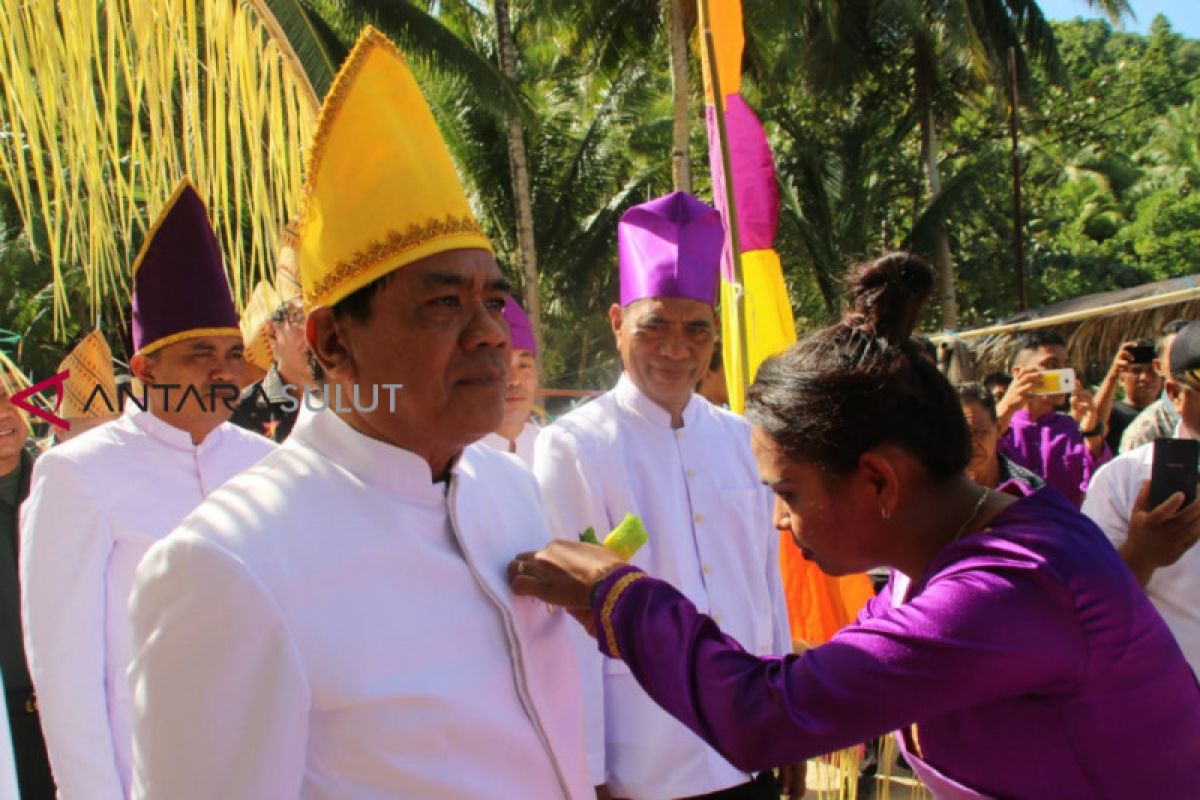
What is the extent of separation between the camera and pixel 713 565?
2.91 meters

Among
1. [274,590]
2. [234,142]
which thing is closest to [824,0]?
[234,142]

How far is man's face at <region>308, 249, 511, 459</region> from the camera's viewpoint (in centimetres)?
162

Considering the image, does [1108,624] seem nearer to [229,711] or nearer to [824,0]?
[229,711]

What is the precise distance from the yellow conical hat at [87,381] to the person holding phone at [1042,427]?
3900 millimetres

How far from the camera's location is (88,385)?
4500 millimetres

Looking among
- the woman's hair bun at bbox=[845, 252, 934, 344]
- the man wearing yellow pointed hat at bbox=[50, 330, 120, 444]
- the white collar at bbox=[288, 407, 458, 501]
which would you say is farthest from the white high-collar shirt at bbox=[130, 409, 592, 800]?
the man wearing yellow pointed hat at bbox=[50, 330, 120, 444]

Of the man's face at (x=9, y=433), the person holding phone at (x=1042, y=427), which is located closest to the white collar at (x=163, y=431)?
the man's face at (x=9, y=433)

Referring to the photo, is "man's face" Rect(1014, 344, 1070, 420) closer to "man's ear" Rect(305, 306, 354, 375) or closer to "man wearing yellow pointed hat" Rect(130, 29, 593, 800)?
"man wearing yellow pointed hat" Rect(130, 29, 593, 800)

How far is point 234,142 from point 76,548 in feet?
3.55

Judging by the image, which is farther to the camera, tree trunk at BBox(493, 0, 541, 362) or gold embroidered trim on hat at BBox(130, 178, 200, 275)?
tree trunk at BBox(493, 0, 541, 362)

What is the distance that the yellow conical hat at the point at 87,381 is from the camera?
4309mm

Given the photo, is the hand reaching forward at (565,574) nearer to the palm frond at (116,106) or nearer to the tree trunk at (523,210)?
the palm frond at (116,106)

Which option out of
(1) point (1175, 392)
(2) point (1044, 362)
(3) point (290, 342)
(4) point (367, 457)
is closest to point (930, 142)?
(2) point (1044, 362)

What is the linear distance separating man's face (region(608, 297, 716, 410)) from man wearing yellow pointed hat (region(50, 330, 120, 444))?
235cm
